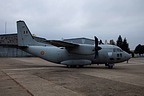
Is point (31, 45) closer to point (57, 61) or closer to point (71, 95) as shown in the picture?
point (57, 61)

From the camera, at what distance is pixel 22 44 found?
25.8 m

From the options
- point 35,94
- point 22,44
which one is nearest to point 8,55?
→ point 22,44

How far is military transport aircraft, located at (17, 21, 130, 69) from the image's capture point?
2217 centimetres

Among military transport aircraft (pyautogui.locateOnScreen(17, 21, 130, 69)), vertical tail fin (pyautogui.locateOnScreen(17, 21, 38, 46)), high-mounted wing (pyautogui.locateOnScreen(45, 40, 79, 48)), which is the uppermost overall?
vertical tail fin (pyautogui.locateOnScreen(17, 21, 38, 46))

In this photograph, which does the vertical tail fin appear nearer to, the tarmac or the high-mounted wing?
the high-mounted wing

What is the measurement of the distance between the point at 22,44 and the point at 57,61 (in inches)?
239

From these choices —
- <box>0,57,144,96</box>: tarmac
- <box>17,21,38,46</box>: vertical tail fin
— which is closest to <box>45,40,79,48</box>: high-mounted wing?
<box>17,21,38,46</box>: vertical tail fin

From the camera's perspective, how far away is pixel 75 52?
22938mm

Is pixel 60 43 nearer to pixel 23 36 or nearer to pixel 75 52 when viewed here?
pixel 75 52

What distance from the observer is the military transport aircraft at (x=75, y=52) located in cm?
2217

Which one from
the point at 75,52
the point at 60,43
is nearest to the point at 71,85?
the point at 60,43

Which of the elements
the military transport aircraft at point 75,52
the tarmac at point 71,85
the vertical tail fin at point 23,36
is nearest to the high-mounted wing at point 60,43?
the military transport aircraft at point 75,52

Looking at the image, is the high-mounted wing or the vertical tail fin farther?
the vertical tail fin

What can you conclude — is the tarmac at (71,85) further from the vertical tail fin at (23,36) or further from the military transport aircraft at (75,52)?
the vertical tail fin at (23,36)
